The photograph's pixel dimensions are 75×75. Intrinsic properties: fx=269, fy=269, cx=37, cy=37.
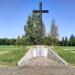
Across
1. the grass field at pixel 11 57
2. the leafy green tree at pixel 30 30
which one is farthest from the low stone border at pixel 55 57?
the leafy green tree at pixel 30 30

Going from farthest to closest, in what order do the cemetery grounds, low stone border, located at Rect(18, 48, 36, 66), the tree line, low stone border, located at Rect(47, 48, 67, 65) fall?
the tree line
the cemetery grounds
low stone border, located at Rect(47, 48, 67, 65)
low stone border, located at Rect(18, 48, 36, 66)

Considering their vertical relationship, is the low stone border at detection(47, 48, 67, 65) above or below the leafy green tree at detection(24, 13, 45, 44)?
below

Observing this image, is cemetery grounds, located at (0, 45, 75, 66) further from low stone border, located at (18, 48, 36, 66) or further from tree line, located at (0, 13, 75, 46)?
tree line, located at (0, 13, 75, 46)

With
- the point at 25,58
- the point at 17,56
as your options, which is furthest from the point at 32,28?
the point at 25,58

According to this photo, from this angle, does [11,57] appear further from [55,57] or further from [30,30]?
[30,30]

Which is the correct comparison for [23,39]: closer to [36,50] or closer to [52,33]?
[52,33]

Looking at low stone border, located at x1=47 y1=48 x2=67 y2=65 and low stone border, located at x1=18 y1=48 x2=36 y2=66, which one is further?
low stone border, located at x1=47 y1=48 x2=67 y2=65

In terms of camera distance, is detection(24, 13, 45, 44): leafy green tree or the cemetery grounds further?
detection(24, 13, 45, 44): leafy green tree

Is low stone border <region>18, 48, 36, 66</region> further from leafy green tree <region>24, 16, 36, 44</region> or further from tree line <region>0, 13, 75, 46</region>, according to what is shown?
leafy green tree <region>24, 16, 36, 44</region>

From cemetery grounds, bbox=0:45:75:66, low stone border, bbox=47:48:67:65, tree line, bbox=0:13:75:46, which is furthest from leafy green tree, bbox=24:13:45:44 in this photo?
low stone border, bbox=47:48:67:65

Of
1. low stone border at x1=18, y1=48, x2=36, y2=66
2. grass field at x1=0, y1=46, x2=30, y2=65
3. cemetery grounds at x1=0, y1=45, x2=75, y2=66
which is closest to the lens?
low stone border at x1=18, y1=48, x2=36, y2=66

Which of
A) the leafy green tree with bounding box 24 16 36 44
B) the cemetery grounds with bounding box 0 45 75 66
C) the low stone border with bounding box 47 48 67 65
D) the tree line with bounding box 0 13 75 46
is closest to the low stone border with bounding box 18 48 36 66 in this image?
the cemetery grounds with bounding box 0 45 75 66

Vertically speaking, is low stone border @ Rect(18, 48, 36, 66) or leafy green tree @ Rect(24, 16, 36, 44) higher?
leafy green tree @ Rect(24, 16, 36, 44)

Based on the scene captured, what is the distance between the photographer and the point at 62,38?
87.9 metres
